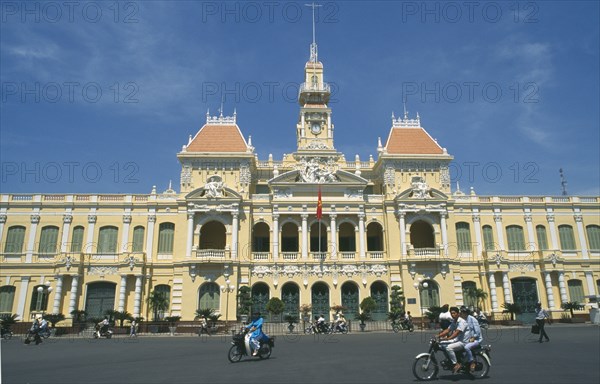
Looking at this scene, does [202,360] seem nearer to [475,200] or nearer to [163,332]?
[163,332]

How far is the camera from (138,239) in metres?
43.5

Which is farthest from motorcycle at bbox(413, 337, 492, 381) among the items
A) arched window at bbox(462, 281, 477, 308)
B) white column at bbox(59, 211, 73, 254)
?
white column at bbox(59, 211, 73, 254)

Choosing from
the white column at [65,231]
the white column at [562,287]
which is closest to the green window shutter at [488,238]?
the white column at [562,287]

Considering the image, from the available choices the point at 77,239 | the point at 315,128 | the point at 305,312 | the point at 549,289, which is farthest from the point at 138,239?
the point at 549,289

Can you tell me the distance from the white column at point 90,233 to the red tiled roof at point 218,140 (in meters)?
10.9

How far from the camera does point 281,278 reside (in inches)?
1634

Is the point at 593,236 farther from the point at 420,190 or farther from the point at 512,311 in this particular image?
the point at 420,190

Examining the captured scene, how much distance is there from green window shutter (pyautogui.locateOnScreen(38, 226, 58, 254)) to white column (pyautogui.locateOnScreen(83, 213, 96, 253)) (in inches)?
113

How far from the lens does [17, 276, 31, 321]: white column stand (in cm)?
4056

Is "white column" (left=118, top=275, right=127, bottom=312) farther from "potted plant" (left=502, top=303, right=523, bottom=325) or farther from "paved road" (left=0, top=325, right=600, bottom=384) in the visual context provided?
"potted plant" (left=502, top=303, right=523, bottom=325)

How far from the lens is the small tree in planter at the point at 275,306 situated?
3747cm

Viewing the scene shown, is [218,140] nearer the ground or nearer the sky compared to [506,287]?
nearer the sky

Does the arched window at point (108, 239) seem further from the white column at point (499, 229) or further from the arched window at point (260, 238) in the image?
the white column at point (499, 229)

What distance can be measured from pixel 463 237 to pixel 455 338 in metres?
35.8
